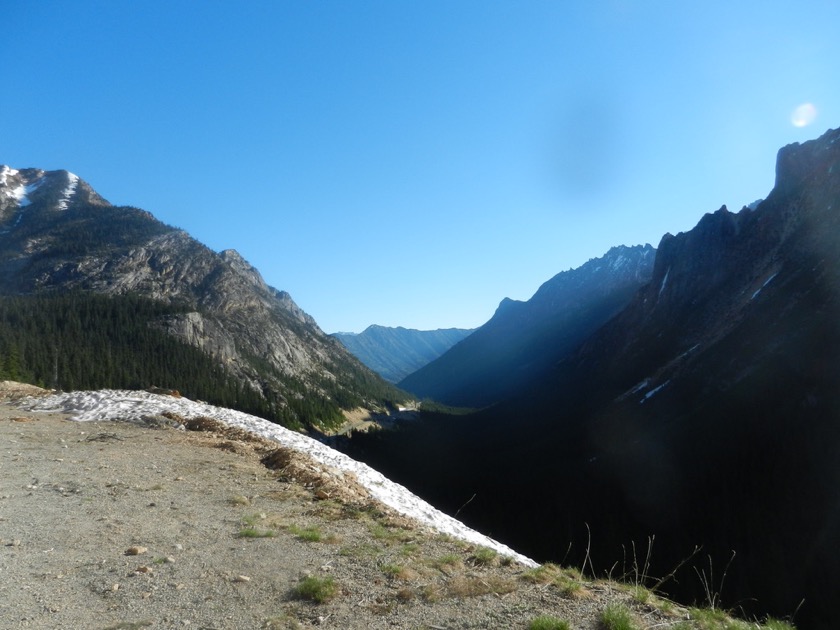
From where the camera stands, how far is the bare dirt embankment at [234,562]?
702 centimetres

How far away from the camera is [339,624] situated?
6.88 metres

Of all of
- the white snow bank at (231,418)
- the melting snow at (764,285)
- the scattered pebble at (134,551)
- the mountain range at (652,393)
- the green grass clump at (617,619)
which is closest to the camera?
the green grass clump at (617,619)

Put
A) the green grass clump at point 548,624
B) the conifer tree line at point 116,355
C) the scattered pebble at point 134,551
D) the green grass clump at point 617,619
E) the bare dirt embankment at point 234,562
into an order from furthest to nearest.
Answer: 1. the conifer tree line at point 116,355
2. the scattered pebble at point 134,551
3. the bare dirt embankment at point 234,562
4. the green grass clump at point 617,619
5. the green grass clump at point 548,624

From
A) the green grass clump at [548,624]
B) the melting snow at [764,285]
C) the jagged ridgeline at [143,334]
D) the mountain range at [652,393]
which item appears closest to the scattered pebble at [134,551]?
the green grass clump at [548,624]

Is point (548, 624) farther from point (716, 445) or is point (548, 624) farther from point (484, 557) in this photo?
point (716, 445)

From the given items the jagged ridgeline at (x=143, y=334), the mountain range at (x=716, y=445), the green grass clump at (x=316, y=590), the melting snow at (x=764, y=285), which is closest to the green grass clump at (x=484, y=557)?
the green grass clump at (x=316, y=590)

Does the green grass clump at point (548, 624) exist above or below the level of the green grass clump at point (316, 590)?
above

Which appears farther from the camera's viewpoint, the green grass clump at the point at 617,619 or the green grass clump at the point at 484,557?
the green grass clump at the point at 484,557

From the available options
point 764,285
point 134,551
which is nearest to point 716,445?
point 764,285

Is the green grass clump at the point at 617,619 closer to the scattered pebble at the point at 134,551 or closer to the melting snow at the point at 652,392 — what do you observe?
the scattered pebble at the point at 134,551

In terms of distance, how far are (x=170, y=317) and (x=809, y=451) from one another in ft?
530

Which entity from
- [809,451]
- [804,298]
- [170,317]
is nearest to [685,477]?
[809,451]

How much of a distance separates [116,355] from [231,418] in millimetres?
115100

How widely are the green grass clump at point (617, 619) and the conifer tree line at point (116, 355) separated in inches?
3948
